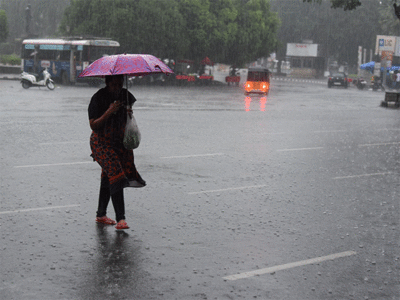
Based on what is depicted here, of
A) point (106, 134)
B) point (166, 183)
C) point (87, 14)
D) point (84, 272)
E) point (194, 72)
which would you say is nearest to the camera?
point (84, 272)

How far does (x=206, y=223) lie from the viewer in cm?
684

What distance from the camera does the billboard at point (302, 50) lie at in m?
89.2

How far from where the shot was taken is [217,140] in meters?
14.2

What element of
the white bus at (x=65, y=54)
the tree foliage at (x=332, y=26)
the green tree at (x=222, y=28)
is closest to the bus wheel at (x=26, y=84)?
the white bus at (x=65, y=54)

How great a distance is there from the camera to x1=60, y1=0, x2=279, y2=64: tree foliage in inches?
1930

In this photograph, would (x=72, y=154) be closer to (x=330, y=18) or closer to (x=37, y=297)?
(x=37, y=297)

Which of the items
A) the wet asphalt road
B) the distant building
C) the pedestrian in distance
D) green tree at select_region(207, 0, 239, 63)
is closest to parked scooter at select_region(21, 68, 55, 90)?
the wet asphalt road

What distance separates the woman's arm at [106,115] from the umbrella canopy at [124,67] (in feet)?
0.99

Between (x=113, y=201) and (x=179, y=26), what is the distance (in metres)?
46.0

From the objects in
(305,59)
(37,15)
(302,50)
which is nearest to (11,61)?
(37,15)

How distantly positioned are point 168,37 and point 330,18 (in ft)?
138

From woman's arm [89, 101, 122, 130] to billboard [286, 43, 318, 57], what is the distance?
3364 inches

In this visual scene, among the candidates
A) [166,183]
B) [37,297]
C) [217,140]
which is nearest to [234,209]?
[166,183]

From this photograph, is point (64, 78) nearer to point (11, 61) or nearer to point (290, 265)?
point (11, 61)
